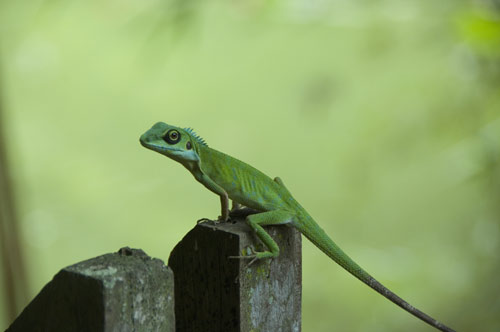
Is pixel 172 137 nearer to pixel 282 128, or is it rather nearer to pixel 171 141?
pixel 171 141

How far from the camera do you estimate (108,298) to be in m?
1.29

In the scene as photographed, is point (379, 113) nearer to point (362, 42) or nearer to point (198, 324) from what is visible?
point (362, 42)

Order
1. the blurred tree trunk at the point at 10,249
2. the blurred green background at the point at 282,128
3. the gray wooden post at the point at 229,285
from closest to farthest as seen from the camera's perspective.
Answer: the gray wooden post at the point at 229,285 < the blurred tree trunk at the point at 10,249 < the blurred green background at the point at 282,128

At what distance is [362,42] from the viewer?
20.8ft

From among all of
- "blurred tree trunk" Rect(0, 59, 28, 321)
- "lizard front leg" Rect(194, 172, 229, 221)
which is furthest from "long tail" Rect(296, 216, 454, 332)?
"blurred tree trunk" Rect(0, 59, 28, 321)

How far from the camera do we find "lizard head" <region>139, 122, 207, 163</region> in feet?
7.36

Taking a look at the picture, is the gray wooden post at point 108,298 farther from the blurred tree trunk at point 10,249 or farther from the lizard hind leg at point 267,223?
the blurred tree trunk at point 10,249

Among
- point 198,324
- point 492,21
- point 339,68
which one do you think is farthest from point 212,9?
point 198,324

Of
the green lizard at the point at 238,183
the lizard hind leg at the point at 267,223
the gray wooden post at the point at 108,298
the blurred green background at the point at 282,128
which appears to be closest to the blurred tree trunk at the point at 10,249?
the green lizard at the point at 238,183

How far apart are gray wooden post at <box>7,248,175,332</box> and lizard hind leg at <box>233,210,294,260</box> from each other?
0.32 m

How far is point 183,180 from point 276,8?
7.57 ft

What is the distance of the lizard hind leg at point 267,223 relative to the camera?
173 cm

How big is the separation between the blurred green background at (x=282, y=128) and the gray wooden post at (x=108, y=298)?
13.3 ft

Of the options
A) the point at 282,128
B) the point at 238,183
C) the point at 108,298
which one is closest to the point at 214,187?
the point at 238,183
